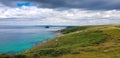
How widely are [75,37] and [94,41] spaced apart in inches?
A: 835

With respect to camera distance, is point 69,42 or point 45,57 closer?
point 45,57

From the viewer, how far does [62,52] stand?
7162 cm

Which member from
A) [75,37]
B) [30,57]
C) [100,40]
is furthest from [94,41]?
[30,57]

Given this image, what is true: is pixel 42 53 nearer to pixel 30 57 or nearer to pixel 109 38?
pixel 30 57

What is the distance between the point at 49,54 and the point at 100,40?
39.8 metres

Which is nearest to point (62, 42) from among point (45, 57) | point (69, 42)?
point (69, 42)

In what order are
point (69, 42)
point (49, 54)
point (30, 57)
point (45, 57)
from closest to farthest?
point (30, 57)
point (45, 57)
point (49, 54)
point (69, 42)

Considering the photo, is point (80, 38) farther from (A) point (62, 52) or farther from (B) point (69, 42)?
(A) point (62, 52)

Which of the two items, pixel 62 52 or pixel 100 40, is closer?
pixel 62 52

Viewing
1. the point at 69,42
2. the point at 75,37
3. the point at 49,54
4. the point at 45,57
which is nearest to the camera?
the point at 45,57

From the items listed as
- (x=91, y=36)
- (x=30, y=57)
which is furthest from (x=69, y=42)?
(x=30, y=57)

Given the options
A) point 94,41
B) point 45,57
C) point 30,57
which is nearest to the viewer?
point 30,57

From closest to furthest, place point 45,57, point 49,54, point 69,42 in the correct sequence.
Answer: point 45,57
point 49,54
point 69,42

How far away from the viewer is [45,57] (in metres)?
65.0
